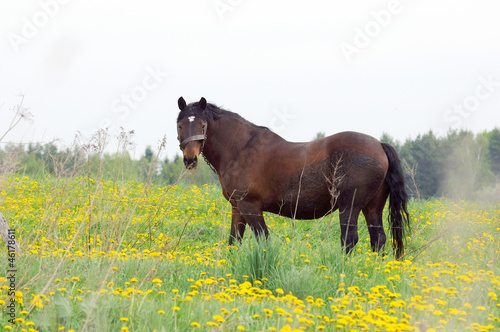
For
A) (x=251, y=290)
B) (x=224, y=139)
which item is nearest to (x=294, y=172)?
(x=224, y=139)

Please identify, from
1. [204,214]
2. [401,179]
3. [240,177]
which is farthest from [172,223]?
[401,179]

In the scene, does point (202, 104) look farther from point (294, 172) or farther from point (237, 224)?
point (237, 224)

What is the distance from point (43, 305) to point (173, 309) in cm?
97

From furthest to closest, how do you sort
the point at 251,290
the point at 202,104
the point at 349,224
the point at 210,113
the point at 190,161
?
the point at 210,113 → the point at 202,104 → the point at 190,161 → the point at 349,224 → the point at 251,290

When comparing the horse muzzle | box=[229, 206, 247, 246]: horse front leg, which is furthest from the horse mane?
box=[229, 206, 247, 246]: horse front leg

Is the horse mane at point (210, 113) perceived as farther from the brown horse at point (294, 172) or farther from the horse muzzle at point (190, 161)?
the horse muzzle at point (190, 161)

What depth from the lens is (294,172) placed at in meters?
6.16

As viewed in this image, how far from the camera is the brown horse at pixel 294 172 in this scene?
19.3 feet

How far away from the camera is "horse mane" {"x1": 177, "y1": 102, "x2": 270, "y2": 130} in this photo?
20.3ft

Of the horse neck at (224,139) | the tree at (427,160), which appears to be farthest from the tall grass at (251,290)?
the tree at (427,160)

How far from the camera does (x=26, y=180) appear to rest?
38.7 feet

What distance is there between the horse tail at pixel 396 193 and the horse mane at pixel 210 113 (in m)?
1.75

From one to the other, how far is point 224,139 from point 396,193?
240 cm

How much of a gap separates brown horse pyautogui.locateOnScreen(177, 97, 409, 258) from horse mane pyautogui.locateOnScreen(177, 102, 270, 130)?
13 millimetres
